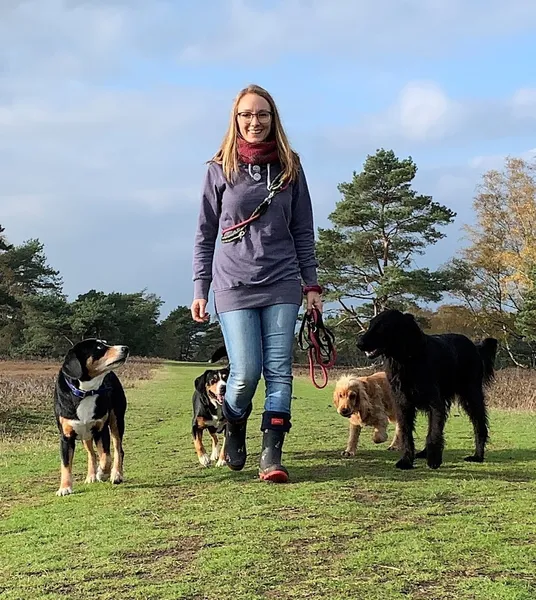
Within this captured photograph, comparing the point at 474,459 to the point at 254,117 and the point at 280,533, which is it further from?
the point at 254,117

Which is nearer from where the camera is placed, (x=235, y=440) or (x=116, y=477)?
(x=235, y=440)

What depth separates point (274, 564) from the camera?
8.85 feet

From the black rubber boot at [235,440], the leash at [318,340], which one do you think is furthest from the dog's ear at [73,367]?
the leash at [318,340]

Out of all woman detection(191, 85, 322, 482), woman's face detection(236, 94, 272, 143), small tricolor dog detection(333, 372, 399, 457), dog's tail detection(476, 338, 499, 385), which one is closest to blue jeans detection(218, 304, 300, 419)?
woman detection(191, 85, 322, 482)

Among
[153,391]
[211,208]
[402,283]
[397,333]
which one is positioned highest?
[402,283]

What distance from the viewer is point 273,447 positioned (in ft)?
14.6

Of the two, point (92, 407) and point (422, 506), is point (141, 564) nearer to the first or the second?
point (422, 506)

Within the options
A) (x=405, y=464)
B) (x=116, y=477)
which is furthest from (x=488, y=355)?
(x=116, y=477)

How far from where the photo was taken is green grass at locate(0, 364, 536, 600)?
8.20 ft

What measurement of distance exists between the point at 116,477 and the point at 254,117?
2637 millimetres

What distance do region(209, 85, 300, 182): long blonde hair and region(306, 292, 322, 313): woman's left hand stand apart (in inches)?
30.4

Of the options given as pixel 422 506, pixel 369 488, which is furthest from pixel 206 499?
pixel 422 506

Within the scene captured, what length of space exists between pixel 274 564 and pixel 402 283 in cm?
3167

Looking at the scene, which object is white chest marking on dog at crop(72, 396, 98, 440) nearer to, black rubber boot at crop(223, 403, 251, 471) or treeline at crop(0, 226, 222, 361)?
black rubber boot at crop(223, 403, 251, 471)
